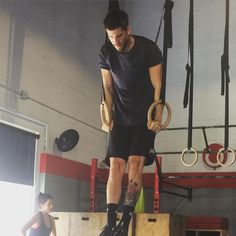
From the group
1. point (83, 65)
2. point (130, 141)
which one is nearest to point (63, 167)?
point (83, 65)

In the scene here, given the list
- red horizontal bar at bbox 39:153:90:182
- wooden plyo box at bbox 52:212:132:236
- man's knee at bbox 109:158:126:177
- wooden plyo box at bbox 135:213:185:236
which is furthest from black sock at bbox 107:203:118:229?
red horizontal bar at bbox 39:153:90:182

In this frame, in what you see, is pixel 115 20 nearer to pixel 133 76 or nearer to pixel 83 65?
pixel 133 76

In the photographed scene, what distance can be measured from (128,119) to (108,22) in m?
0.56

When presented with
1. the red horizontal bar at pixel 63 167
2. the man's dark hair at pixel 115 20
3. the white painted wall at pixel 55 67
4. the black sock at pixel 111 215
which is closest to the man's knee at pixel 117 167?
the black sock at pixel 111 215

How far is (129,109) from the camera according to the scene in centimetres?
262

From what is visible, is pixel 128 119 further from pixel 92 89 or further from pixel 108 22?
pixel 92 89

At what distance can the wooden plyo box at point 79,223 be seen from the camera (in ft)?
17.9

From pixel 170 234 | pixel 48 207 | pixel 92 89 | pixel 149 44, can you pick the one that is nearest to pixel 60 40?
pixel 92 89

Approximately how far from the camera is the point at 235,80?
7023mm

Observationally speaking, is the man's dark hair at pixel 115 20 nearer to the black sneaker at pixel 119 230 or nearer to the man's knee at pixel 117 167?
the man's knee at pixel 117 167

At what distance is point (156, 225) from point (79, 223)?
982mm

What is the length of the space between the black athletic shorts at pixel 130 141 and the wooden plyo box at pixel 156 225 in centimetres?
262

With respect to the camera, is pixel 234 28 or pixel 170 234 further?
pixel 234 28

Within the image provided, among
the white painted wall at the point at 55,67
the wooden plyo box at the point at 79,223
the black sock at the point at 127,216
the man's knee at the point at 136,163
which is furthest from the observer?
the white painted wall at the point at 55,67
